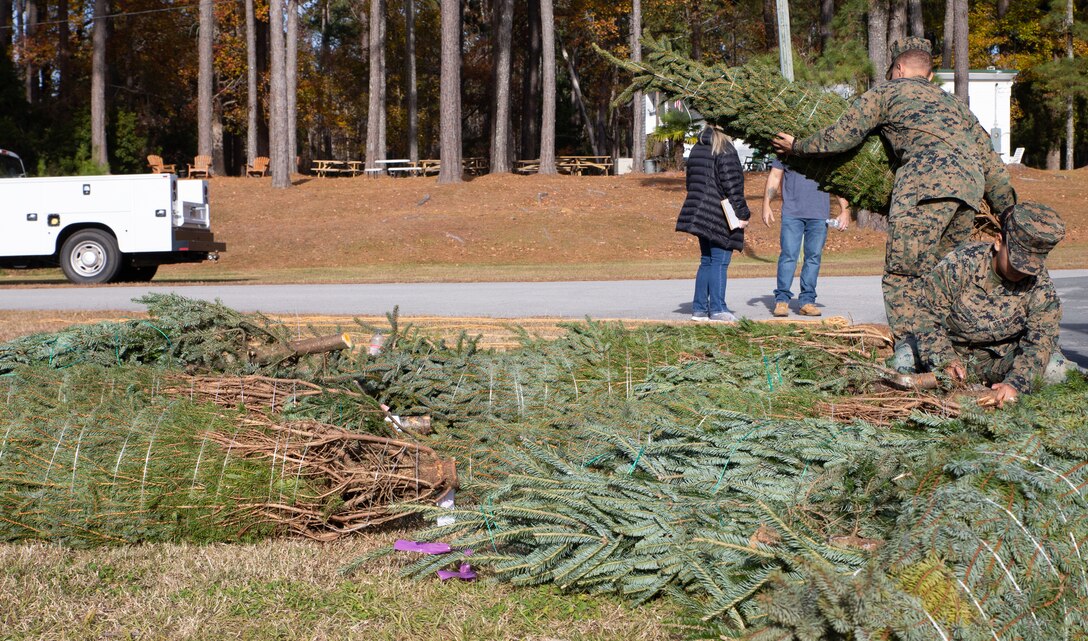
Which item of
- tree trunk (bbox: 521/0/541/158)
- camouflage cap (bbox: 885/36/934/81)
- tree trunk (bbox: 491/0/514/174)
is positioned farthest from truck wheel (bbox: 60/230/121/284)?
tree trunk (bbox: 521/0/541/158)

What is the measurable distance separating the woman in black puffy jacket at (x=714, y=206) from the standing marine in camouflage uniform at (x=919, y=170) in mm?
3268

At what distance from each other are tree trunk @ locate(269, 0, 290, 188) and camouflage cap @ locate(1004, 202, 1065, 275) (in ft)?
103

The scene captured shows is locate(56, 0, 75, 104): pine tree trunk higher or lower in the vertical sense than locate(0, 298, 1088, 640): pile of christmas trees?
higher

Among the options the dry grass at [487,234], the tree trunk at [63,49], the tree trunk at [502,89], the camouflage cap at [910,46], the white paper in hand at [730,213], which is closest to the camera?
the camouflage cap at [910,46]

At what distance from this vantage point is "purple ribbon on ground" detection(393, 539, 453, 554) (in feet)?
12.0

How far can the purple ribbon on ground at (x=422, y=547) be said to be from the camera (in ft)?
12.0

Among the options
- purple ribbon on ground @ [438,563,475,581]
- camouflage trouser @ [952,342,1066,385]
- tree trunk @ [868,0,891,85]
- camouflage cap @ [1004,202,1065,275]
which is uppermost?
tree trunk @ [868,0,891,85]

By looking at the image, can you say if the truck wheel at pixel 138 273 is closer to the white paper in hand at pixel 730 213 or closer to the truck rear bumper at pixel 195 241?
the truck rear bumper at pixel 195 241

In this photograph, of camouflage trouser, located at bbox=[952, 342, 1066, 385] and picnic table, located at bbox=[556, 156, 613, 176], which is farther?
picnic table, located at bbox=[556, 156, 613, 176]

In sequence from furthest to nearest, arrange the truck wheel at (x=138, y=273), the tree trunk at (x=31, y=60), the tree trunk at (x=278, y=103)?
the tree trunk at (x=31, y=60) < the tree trunk at (x=278, y=103) < the truck wheel at (x=138, y=273)

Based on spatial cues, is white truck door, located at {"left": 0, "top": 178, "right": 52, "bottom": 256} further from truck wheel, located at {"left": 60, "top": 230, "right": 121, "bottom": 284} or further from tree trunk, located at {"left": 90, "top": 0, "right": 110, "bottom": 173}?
tree trunk, located at {"left": 90, "top": 0, "right": 110, "bottom": 173}

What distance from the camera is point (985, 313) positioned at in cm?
504

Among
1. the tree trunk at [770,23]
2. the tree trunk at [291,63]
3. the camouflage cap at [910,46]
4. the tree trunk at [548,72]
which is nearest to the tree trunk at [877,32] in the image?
the tree trunk at [548,72]

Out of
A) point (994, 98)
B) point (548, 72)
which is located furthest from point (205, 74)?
point (994, 98)
